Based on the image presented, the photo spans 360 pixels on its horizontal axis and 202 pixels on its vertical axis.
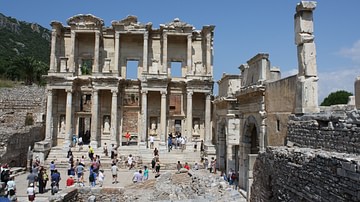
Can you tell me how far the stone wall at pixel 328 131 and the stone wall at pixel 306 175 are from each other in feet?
1.29

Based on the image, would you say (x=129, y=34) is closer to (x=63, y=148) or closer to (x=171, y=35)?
(x=171, y=35)

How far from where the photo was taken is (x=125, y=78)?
88.6 feet

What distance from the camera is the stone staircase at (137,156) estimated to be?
75.1 ft

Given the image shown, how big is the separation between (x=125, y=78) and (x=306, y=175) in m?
20.5

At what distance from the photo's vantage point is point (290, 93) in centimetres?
1120

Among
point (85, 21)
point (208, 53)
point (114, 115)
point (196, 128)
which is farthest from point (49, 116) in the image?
point (208, 53)

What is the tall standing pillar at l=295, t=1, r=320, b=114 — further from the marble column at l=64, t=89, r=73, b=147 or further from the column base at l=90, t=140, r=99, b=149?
the marble column at l=64, t=89, r=73, b=147

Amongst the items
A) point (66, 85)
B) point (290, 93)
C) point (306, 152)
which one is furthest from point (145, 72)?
point (306, 152)

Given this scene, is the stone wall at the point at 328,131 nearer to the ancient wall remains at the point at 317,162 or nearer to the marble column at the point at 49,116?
the ancient wall remains at the point at 317,162

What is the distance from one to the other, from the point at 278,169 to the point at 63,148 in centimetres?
1842

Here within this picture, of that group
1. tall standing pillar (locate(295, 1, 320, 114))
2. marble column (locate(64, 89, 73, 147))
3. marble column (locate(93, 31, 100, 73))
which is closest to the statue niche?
marble column (locate(93, 31, 100, 73))

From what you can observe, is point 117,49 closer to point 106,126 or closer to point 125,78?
point 125,78

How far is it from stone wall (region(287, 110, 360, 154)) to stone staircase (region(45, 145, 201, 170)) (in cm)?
1331

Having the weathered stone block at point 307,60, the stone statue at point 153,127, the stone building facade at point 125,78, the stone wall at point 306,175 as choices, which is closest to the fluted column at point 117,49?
the stone building facade at point 125,78
